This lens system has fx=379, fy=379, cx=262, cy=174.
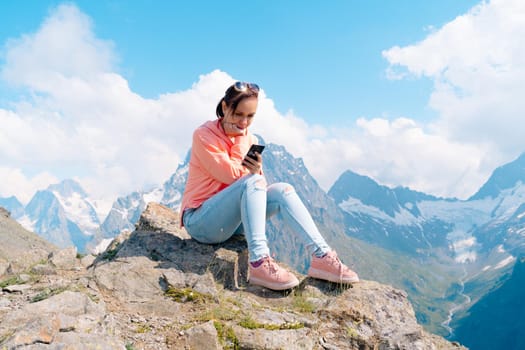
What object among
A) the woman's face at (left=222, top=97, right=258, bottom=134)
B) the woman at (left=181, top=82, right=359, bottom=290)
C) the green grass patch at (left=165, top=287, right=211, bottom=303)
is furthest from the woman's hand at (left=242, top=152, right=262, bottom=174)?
the green grass patch at (left=165, top=287, right=211, bottom=303)

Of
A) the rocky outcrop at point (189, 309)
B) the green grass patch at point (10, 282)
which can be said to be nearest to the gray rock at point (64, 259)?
the rocky outcrop at point (189, 309)

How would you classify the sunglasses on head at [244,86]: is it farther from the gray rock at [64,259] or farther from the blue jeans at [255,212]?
the gray rock at [64,259]

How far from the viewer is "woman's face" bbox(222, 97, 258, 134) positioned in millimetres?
8258

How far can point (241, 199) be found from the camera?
300 inches

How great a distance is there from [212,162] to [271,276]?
2.67 metres

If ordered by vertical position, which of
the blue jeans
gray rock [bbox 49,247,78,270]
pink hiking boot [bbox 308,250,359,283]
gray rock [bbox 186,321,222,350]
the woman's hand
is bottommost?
gray rock [bbox 186,321,222,350]

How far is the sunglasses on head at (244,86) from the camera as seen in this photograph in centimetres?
816

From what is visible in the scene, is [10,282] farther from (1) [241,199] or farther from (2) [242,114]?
(2) [242,114]

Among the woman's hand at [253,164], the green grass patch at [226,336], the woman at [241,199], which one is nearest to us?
the green grass patch at [226,336]

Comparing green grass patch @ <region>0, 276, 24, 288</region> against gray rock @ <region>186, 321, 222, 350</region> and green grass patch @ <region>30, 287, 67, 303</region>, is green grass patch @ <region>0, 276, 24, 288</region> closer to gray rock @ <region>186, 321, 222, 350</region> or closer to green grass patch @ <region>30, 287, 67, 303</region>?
green grass patch @ <region>30, 287, 67, 303</region>

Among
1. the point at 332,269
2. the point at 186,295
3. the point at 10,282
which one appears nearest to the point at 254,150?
the point at 332,269

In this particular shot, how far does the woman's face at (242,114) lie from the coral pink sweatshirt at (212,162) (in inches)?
13.1

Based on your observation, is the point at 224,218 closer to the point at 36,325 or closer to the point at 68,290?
the point at 68,290

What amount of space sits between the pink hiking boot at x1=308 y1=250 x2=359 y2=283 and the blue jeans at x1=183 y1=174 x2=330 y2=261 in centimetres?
16
